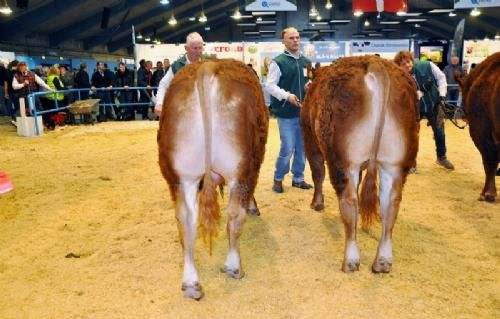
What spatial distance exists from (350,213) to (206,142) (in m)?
1.26

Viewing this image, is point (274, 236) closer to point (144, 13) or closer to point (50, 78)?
point (50, 78)

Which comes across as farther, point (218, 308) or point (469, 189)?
point (469, 189)

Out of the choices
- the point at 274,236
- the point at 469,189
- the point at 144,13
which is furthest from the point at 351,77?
the point at 144,13

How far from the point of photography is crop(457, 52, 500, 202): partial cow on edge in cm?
450

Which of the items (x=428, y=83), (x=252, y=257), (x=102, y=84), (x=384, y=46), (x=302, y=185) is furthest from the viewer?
(x=384, y=46)

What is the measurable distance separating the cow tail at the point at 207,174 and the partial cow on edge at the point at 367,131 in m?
0.92

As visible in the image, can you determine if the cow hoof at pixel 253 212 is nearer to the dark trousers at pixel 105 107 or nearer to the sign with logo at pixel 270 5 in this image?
the sign with logo at pixel 270 5

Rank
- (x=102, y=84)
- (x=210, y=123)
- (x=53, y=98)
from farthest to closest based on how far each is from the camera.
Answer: (x=102, y=84) → (x=53, y=98) → (x=210, y=123)

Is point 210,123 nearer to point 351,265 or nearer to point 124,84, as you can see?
point 351,265

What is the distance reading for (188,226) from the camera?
282cm

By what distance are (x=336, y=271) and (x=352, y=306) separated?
0.50 m

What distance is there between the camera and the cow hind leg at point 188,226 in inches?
110

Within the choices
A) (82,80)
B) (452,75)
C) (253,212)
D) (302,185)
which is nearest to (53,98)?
(82,80)

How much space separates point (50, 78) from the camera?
12633 mm
